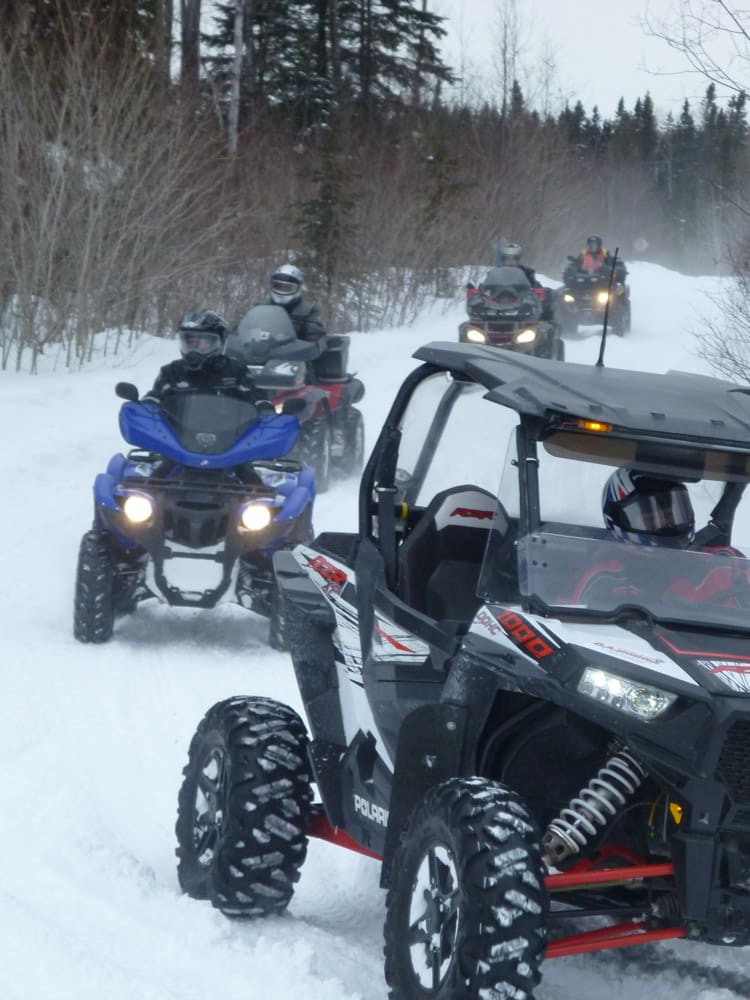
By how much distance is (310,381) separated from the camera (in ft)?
40.6

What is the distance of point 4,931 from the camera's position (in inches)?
145

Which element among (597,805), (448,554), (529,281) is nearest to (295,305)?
(529,281)

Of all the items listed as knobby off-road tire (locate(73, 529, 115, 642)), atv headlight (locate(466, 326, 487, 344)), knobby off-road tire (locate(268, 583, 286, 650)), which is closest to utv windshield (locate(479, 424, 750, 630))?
knobby off-road tire (locate(268, 583, 286, 650))

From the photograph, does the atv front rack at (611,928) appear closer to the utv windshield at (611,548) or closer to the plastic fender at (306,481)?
the utv windshield at (611,548)

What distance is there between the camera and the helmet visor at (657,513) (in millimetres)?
3553

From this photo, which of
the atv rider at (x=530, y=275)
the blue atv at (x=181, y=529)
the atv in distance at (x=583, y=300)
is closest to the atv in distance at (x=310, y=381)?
the blue atv at (x=181, y=529)

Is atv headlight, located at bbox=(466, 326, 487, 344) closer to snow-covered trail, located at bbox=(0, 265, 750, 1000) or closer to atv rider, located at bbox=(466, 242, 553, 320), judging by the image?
atv rider, located at bbox=(466, 242, 553, 320)

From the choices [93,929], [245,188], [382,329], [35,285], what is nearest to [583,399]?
[93,929]

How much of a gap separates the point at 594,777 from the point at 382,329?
23034 millimetres

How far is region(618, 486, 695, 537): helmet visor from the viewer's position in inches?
140

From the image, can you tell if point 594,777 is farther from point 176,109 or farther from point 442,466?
point 176,109

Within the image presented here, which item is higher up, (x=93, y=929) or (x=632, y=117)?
(x=632, y=117)

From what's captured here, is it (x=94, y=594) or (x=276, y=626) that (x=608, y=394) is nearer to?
(x=276, y=626)

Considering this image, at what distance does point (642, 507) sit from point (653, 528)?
59 millimetres
